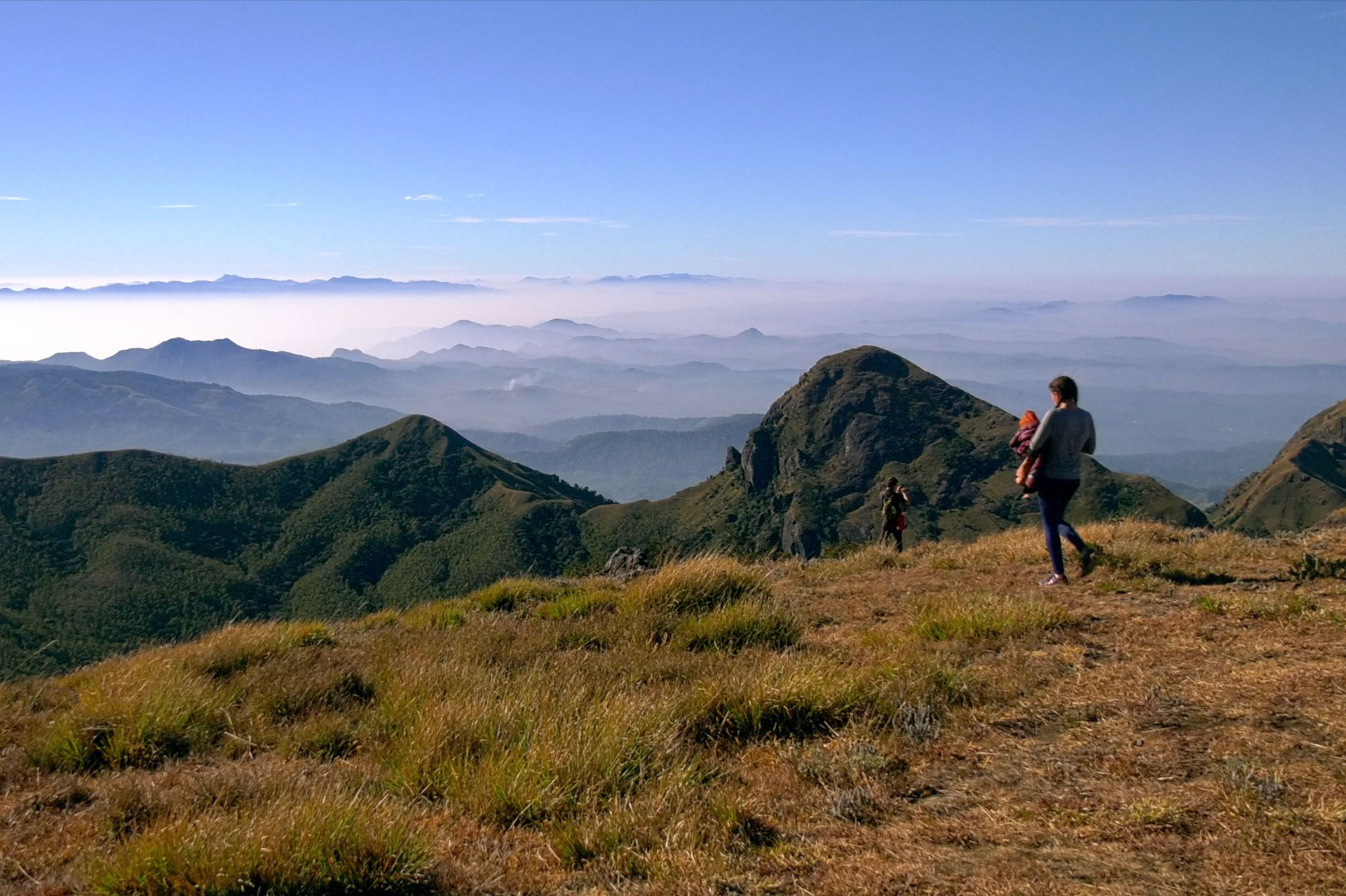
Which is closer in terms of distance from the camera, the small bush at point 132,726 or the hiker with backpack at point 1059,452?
the small bush at point 132,726

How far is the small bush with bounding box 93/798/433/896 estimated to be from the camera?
3.20m

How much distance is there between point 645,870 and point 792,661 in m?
2.68

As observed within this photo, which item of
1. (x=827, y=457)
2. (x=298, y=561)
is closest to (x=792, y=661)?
(x=298, y=561)

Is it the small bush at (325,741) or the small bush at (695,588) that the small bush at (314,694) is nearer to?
the small bush at (325,741)

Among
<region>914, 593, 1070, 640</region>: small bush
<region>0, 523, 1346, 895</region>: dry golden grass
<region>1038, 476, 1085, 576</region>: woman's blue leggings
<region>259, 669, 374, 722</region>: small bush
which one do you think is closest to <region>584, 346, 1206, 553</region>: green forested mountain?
<region>1038, 476, 1085, 576</region>: woman's blue leggings

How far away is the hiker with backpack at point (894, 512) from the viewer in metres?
13.4

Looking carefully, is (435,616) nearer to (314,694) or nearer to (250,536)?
(314,694)

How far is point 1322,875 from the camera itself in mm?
2928

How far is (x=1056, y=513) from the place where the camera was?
798cm

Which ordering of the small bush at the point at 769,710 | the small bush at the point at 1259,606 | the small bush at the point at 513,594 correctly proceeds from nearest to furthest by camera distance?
the small bush at the point at 769,710 → the small bush at the point at 1259,606 → the small bush at the point at 513,594

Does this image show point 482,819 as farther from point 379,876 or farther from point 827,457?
point 827,457

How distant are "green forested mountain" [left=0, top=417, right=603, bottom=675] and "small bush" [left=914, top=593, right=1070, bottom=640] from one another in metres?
65.6

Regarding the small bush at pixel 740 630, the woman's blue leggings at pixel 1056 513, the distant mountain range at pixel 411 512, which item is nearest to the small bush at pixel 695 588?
the small bush at pixel 740 630

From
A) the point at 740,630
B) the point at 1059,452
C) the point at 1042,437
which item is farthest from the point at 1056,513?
the point at 740,630
